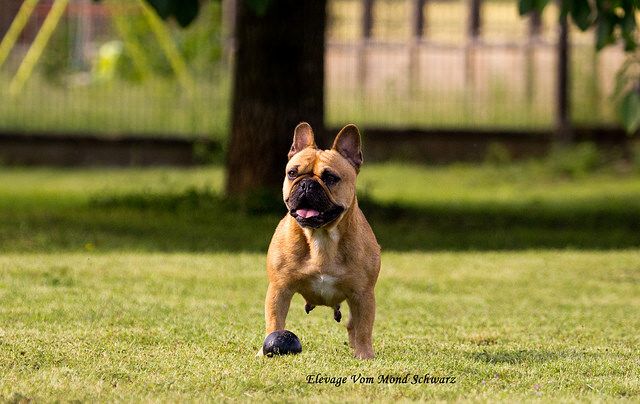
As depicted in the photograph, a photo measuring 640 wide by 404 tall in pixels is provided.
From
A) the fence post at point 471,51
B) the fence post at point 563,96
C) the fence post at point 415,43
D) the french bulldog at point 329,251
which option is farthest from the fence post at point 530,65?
the french bulldog at point 329,251

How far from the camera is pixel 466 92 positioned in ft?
73.0

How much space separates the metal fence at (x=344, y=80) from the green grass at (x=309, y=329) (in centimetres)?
971

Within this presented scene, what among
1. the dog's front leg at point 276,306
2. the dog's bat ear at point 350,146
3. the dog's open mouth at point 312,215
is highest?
the dog's bat ear at point 350,146

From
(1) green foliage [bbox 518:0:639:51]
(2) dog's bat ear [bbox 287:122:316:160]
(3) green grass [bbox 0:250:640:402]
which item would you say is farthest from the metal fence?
(2) dog's bat ear [bbox 287:122:316:160]

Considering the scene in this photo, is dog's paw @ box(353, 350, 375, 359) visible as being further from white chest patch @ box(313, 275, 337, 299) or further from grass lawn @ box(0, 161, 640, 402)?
white chest patch @ box(313, 275, 337, 299)

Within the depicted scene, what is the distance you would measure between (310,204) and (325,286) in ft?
1.52

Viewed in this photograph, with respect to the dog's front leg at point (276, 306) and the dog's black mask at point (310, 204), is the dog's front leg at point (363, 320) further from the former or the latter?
the dog's black mask at point (310, 204)

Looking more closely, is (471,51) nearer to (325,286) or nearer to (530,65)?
(530,65)

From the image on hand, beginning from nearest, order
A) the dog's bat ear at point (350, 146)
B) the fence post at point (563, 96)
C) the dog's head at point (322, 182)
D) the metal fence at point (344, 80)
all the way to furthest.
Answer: the dog's head at point (322, 182) < the dog's bat ear at point (350, 146) < the fence post at point (563, 96) < the metal fence at point (344, 80)

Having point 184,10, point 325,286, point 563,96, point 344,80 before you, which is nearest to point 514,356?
point 325,286

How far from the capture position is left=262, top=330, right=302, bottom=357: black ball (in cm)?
682

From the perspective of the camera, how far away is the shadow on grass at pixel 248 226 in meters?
12.5

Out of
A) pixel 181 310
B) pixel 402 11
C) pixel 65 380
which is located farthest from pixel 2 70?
pixel 65 380

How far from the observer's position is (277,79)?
1460 cm
